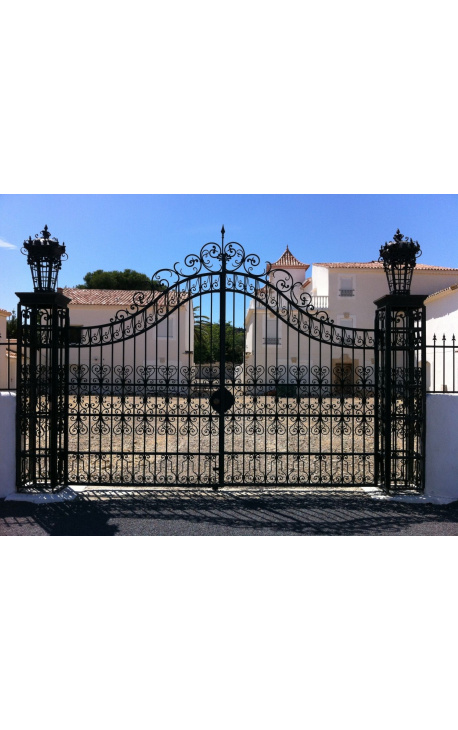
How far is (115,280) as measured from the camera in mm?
36406

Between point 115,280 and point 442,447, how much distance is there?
32545 mm

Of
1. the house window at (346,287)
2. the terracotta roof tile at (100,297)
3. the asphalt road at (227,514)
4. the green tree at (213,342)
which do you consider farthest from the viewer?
the house window at (346,287)

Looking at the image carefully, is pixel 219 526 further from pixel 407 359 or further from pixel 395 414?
pixel 407 359

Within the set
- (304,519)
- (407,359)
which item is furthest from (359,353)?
(304,519)

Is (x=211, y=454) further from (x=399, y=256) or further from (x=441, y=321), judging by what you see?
(x=441, y=321)

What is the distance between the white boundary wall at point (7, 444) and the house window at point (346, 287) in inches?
915

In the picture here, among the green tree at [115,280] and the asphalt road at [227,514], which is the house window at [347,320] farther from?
the asphalt road at [227,514]

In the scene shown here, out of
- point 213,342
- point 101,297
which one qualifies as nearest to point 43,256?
point 213,342

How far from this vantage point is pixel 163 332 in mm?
24453

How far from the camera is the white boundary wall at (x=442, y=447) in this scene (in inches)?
253

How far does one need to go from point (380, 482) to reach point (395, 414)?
0.95m

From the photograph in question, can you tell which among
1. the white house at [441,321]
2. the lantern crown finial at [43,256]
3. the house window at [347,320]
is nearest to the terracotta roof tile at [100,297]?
the house window at [347,320]

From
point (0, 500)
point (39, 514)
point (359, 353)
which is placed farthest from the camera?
point (359, 353)

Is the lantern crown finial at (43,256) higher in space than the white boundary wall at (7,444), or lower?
higher
